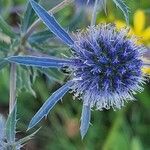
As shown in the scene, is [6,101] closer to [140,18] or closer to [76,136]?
[76,136]

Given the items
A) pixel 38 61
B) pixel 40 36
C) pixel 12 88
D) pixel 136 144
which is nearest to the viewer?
pixel 38 61

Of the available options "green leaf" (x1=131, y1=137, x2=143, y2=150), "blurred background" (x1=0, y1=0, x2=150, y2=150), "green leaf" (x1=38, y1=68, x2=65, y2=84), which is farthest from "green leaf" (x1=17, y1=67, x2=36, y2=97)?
"green leaf" (x1=131, y1=137, x2=143, y2=150)

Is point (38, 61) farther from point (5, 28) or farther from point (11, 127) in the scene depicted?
point (5, 28)

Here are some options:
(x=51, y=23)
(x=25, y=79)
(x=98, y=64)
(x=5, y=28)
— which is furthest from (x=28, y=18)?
(x=98, y=64)

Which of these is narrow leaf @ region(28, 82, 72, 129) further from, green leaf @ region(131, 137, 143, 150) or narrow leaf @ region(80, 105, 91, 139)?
green leaf @ region(131, 137, 143, 150)

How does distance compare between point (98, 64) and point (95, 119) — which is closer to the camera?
point (98, 64)
